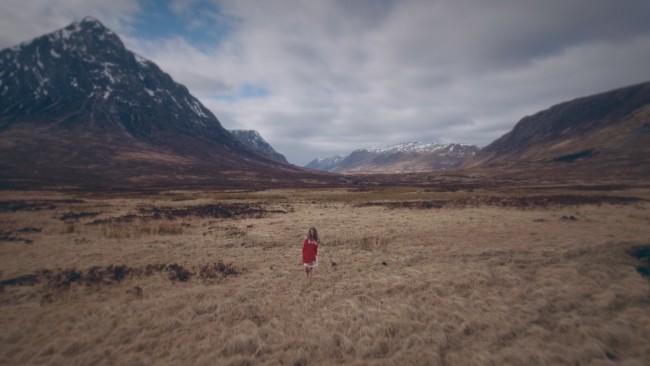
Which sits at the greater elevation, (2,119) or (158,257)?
(2,119)

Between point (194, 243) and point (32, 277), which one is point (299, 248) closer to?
point (194, 243)

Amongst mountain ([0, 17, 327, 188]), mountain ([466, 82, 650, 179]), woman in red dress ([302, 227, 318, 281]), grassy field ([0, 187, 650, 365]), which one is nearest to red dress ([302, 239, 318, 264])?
woman in red dress ([302, 227, 318, 281])

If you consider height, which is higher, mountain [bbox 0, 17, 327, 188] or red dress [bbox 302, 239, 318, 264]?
mountain [bbox 0, 17, 327, 188]

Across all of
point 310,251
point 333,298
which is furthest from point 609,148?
point 333,298

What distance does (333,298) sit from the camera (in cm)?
1198

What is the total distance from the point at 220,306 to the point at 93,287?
572 cm

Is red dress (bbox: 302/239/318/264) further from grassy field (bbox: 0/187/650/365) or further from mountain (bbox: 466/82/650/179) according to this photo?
mountain (bbox: 466/82/650/179)

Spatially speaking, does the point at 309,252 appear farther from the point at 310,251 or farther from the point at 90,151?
the point at 90,151

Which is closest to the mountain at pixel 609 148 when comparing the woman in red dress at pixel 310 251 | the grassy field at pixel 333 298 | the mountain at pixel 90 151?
the mountain at pixel 90 151

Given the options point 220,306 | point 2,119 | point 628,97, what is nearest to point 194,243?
point 220,306

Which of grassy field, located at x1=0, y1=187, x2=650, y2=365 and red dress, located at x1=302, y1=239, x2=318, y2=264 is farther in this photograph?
red dress, located at x1=302, y1=239, x2=318, y2=264

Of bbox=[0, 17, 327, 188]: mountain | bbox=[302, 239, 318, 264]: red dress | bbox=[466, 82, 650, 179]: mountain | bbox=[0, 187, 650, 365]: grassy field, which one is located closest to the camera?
bbox=[0, 187, 650, 365]: grassy field

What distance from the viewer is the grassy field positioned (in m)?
8.55

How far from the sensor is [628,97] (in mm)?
197000
